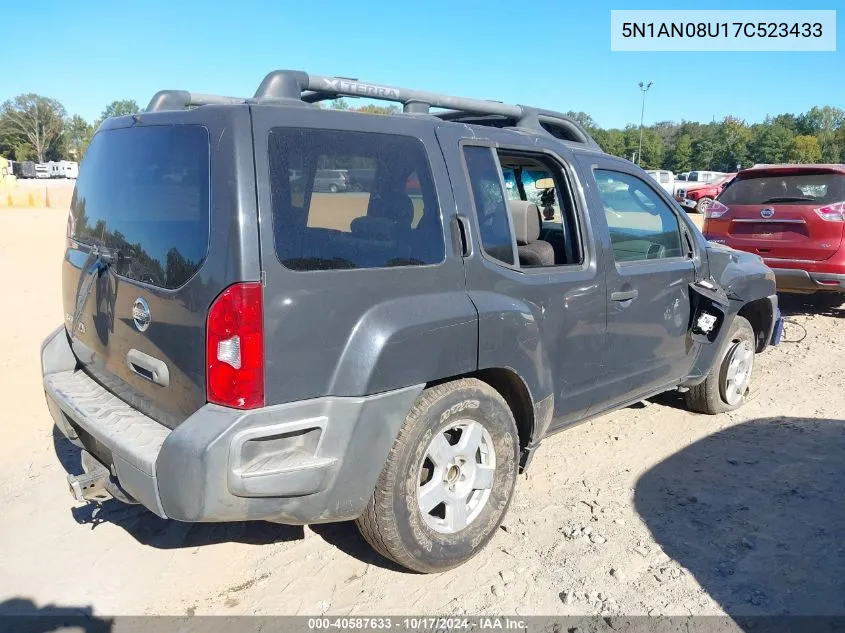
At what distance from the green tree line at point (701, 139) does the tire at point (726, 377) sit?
131ft

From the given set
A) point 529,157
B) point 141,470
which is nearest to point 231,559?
point 141,470

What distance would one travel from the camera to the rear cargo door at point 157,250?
2365 mm

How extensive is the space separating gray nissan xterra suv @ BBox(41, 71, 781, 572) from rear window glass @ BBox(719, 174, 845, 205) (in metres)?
4.88

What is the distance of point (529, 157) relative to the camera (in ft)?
11.7

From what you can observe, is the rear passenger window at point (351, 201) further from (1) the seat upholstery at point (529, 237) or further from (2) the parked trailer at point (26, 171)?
(2) the parked trailer at point (26, 171)

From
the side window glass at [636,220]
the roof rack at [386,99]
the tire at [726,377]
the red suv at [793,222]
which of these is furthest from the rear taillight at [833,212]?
the roof rack at [386,99]

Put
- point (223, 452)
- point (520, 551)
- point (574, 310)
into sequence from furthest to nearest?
point (574, 310) → point (520, 551) → point (223, 452)

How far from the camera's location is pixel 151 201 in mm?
2697

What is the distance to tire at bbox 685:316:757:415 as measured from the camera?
4.73 meters

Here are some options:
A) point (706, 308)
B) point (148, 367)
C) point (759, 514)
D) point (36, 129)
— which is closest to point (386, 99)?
point (148, 367)

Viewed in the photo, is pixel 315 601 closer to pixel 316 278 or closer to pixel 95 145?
pixel 316 278

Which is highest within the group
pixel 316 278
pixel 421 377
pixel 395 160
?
pixel 395 160

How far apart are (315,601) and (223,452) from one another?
970mm

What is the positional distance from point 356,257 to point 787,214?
21.7 ft
